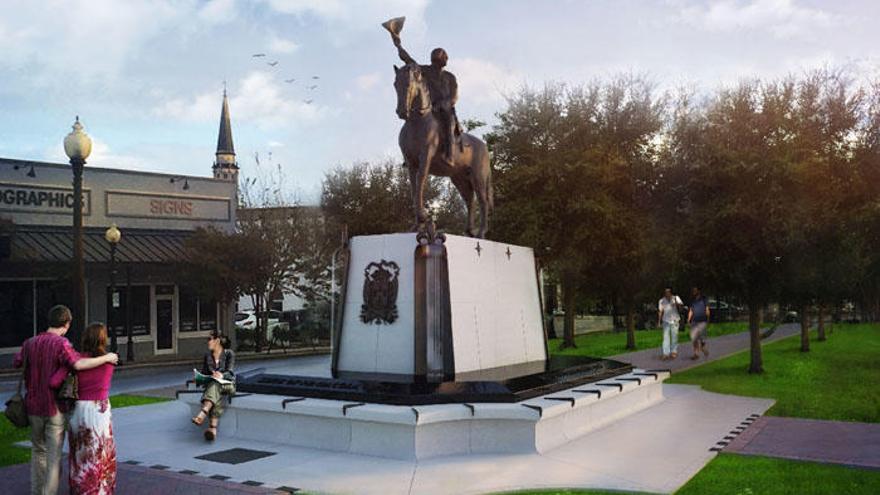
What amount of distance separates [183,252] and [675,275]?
59.2 ft

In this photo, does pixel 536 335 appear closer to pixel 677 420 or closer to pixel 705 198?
pixel 677 420

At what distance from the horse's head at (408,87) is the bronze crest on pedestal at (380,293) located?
2330mm

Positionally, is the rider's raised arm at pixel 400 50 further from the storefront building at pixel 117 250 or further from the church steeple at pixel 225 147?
the church steeple at pixel 225 147

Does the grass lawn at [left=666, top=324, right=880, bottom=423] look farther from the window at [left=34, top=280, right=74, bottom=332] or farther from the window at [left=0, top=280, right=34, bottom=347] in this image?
the window at [left=0, top=280, right=34, bottom=347]

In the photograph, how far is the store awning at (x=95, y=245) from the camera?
81.8ft

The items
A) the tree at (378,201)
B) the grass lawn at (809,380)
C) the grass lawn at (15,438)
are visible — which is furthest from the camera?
the tree at (378,201)

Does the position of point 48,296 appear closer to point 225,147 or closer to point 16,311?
point 16,311

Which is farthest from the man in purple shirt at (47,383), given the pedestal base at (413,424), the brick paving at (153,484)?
the pedestal base at (413,424)

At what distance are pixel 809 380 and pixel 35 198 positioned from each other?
2479cm

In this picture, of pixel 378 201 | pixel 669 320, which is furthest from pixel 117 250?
pixel 669 320

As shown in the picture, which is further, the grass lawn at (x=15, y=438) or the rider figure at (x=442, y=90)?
the rider figure at (x=442, y=90)

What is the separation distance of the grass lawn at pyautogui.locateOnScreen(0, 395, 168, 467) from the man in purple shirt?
261 cm

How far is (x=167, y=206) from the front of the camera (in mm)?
30375

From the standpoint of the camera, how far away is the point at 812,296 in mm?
18984
